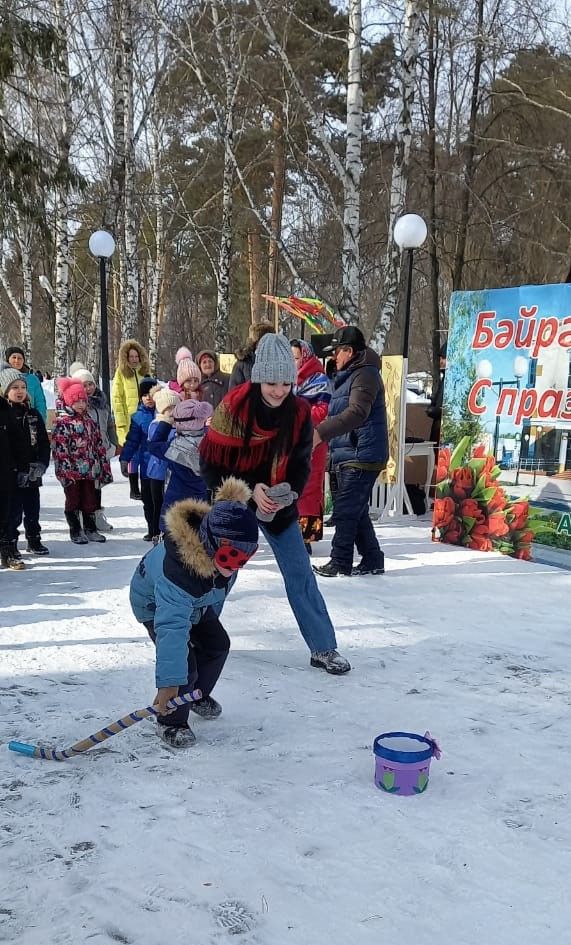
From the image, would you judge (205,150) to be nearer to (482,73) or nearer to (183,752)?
(482,73)

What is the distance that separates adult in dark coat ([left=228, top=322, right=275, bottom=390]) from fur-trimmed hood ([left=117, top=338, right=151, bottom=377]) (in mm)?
2002

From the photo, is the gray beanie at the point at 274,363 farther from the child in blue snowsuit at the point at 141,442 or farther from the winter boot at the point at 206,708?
the child in blue snowsuit at the point at 141,442

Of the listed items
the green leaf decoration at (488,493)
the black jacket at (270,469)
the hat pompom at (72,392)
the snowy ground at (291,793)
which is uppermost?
the hat pompom at (72,392)

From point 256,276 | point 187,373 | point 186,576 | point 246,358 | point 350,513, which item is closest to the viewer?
point 186,576

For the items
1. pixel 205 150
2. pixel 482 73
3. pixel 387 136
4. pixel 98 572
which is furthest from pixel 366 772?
pixel 205 150

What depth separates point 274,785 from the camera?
284 cm

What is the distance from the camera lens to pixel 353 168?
10547mm

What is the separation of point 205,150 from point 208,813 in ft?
76.2

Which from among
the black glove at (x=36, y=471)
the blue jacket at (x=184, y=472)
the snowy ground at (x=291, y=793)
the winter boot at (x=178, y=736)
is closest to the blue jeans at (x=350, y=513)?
the snowy ground at (x=291, y=793)

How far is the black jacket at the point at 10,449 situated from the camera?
5836 mm

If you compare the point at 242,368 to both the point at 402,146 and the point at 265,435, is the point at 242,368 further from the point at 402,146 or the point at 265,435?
the point at 402,146

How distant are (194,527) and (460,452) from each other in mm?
4477

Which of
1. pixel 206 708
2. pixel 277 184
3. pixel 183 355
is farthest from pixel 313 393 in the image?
pixel 277 184

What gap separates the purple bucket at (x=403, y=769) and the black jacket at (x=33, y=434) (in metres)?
4.26
